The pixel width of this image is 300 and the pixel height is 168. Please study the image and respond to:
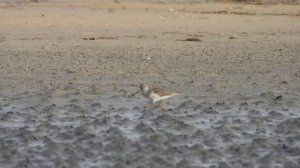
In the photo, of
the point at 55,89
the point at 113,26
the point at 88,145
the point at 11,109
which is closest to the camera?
the point at 88,145

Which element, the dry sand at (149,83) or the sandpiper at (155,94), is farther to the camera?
the sandpiper at (155,94)

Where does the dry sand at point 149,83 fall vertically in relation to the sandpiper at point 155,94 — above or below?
below

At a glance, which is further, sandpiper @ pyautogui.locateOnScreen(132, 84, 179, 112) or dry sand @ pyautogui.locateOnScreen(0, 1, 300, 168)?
sandpiper @ pyautogui.locateOnScreen(132, 84, 179, 112)

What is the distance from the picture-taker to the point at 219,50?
16.1 meters

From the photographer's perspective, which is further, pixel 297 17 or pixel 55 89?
pixel 297 17

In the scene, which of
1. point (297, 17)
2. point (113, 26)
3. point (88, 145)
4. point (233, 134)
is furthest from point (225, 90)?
point (297, 17)

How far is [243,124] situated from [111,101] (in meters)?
2.23

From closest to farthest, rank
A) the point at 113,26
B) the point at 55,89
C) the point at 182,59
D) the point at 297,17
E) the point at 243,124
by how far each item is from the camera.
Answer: the point at 243,124 → the point at 55,89 → the point at 182,59 → the point at 113,26 → the point at 297,17

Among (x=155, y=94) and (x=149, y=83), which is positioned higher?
(x=155, y=94)

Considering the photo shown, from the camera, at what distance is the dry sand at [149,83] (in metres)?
9.48

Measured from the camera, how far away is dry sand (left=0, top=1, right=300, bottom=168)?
9.48m

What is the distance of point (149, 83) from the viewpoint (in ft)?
44.2

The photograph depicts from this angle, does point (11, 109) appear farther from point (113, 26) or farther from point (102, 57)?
point (113, 26)

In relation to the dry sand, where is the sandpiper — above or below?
above
